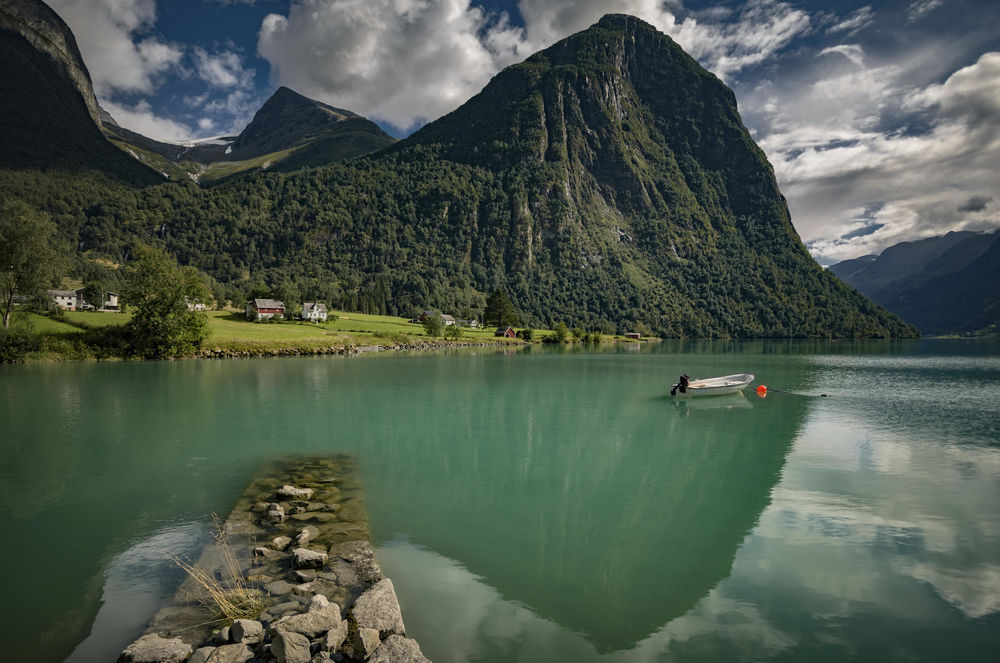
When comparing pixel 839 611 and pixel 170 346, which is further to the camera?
pixel 170 346

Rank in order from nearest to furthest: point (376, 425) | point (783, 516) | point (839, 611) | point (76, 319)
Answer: point (839, 611) < point (783, 516) < point (376, 425) < point (76, 319)

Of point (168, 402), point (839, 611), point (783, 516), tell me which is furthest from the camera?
point (168, 402)

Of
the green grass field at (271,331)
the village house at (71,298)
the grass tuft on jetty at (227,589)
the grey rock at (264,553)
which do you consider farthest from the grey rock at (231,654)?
the village house at (71,298)

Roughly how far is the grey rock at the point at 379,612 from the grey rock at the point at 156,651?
237 cm

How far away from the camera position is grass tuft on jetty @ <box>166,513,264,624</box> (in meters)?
8.17

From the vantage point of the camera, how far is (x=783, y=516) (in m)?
14.7

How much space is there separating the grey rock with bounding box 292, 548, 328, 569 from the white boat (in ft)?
112

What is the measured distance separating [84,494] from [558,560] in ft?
47.5

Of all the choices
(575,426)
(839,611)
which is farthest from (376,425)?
(839,611)

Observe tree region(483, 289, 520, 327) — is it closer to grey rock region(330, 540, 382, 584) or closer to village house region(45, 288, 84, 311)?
village house region(45, 288, 84, 311)

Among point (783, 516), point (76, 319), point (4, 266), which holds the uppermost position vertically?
point (4, 266)

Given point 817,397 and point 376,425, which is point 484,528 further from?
point 817,397

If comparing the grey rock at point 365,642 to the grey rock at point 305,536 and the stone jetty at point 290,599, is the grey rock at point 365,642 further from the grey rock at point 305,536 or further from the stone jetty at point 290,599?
the grey rock at point 305,536

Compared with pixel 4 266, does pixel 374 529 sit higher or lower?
lower
